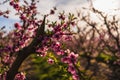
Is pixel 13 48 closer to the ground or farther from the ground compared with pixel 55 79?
farther from the ground

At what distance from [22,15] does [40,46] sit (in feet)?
11.6

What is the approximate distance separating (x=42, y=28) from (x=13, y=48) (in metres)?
3.04

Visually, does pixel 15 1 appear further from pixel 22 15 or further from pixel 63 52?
pixel 63 52

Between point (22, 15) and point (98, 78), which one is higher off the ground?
point (22, 15)

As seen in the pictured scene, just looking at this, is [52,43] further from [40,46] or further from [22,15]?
[22,15]

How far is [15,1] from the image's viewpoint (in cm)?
1015

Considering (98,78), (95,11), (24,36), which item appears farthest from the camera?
(98,78)

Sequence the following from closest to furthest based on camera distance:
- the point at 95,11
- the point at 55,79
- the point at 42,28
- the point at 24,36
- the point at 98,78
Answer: the point at 42,28 < the point at 24,36 < the point at 95,11 < the point at 55,79 < the point at 98,78

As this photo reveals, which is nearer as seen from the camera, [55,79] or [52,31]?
[52,31]

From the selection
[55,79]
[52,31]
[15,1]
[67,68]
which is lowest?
[55,79]

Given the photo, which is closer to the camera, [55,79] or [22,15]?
[22,15]

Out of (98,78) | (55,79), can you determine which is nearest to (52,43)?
(55,79)

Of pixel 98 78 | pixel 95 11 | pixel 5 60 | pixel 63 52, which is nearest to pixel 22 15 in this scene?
pixel 5 60

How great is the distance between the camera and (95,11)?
17.3m
